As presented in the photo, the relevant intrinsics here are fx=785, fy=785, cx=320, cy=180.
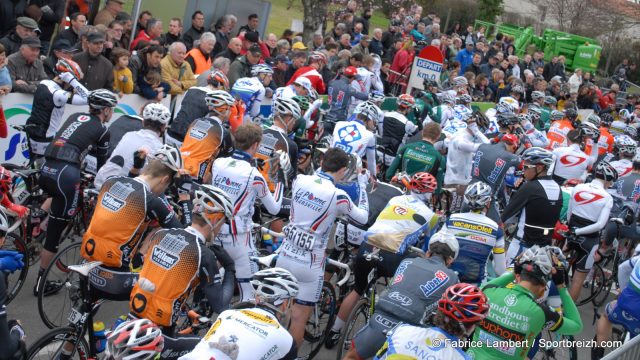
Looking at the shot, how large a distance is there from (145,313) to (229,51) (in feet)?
33.4

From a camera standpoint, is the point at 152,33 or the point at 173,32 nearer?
the point at 152,33

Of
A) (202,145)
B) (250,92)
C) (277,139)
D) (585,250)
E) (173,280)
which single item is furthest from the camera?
(250,92)

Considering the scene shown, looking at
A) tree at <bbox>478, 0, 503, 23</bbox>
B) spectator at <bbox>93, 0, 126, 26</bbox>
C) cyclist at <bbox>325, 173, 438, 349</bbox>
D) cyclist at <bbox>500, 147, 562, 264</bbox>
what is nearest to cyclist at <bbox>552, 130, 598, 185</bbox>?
cyclist at <bbox>500, 147, 562, 264</bbox>

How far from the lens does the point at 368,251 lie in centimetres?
813

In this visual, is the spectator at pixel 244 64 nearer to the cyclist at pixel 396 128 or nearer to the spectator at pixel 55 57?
the cyclist at pixel 396 128

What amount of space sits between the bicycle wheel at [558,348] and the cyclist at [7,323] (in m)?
5.29

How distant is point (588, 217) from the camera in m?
11.3

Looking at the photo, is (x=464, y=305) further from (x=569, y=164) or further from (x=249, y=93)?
(x=569, y=164)

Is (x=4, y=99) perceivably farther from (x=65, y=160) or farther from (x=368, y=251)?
(x=368, y=251)

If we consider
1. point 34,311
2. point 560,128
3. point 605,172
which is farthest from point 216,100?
point 560,128

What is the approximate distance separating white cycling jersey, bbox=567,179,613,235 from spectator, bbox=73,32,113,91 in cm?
718

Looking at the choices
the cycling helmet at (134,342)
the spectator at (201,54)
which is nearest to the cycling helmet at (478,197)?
the cycling helmet at (134,342)

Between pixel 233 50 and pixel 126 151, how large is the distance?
23.1 feet

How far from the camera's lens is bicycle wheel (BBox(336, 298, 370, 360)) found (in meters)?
7.95
